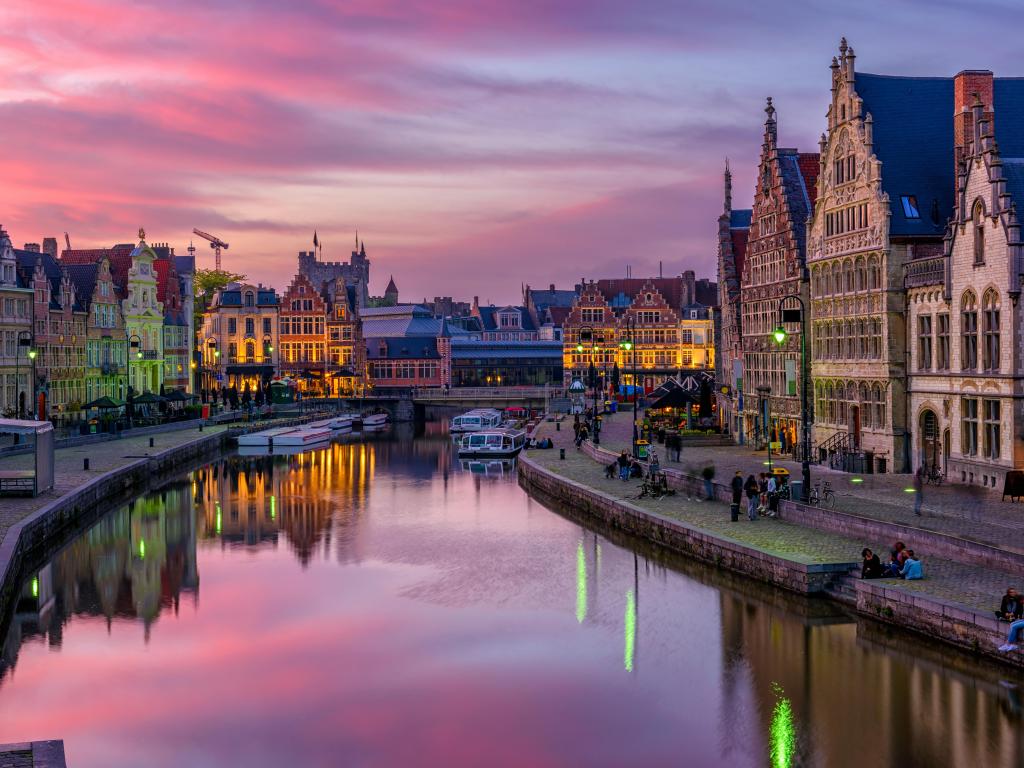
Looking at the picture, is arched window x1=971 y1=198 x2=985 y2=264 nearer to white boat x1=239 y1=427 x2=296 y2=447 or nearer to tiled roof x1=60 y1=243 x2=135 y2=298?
white boat x1=239 y1=427 x2=296 y2=447

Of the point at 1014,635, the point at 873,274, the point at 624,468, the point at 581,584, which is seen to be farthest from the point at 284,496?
the point at 1014,635

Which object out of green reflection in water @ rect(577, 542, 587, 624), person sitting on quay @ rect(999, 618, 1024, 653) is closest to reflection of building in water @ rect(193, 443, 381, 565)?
green reflection in water @ rect(577, 542, 587, 624)

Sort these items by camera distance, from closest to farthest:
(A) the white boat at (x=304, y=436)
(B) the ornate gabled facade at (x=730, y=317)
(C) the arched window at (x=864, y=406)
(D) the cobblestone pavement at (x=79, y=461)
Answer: (D) the cobblestone pavement at (x=79, y=461)
(C) the arched window at (x=864, y=406)
(B) the ornate gabled facade at (x=730, y=317)
(A) the white boat at (x=304, y=436)

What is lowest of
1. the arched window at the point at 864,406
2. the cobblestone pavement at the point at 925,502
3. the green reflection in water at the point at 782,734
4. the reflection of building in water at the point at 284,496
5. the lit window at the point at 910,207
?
the green reflection in water at the point at 782,734

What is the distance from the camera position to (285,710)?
24.2 meters

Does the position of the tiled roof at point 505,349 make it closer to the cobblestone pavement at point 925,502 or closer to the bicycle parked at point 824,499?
the cobblestone pavement at point 925,502

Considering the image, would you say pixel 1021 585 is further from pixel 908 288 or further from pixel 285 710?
pixel 908 288

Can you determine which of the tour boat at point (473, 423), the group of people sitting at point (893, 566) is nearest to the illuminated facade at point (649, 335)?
the tour boat at point (473, 423)

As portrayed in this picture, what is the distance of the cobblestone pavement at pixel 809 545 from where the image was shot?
2650 centimetres

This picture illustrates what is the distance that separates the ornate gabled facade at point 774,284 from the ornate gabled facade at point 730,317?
8.47ft

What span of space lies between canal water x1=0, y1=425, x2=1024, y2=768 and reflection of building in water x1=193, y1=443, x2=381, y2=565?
329 cm

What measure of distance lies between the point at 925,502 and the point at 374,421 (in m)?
81.1

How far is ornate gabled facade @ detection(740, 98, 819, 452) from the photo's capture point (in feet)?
183

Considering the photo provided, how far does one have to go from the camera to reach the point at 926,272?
1743 inches
